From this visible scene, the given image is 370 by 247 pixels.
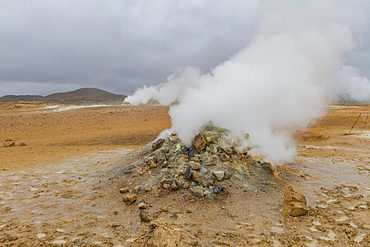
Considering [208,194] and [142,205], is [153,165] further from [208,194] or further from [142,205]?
[208,194]


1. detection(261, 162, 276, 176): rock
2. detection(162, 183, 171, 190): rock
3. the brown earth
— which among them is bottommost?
the brown earth

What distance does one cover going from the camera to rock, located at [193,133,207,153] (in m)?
6.08

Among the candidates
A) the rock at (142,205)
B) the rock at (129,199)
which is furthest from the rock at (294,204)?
the rock at (129,199)

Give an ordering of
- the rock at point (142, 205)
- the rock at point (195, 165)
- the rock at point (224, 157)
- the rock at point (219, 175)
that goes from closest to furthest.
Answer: the rock at point (142, 205)
the rock at point (219, 175)
the rock at point (195, 165)
the rock at point (224, 157)

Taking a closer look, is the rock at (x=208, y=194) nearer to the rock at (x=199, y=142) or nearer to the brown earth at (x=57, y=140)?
the rock at (x=199, y=142)

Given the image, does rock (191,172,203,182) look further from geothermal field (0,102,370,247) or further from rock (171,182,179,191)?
→ rock (171,182,179,191)

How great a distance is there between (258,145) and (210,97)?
2.69 meters

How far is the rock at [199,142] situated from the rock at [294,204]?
7.79ft

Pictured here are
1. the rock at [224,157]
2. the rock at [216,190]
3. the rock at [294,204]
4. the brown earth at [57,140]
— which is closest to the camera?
the rock at [294,204]

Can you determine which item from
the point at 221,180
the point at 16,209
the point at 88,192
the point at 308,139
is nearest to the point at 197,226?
the point at 221,180

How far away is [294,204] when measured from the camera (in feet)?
14.3

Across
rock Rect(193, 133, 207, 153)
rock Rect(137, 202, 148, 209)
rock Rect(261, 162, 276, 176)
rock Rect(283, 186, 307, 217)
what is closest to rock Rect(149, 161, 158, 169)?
rock Rect(193, 133, 207, 153)

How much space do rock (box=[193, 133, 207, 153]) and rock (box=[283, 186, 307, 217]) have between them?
237 centimetres

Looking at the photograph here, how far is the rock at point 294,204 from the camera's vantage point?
4285 mm
